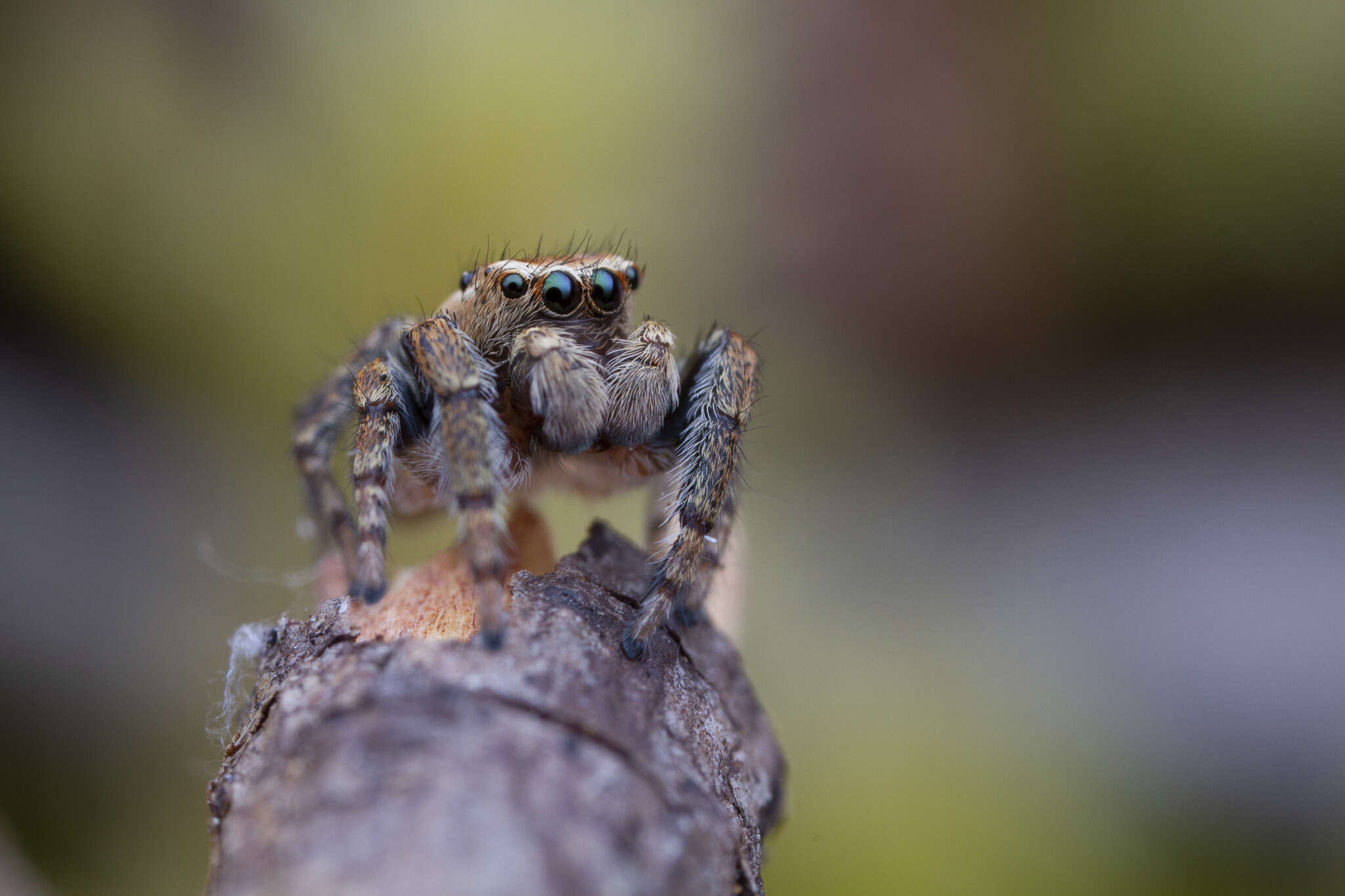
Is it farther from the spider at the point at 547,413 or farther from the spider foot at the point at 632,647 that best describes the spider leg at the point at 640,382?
the spider foot at the point at 632,647

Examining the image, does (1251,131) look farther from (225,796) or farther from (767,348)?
(225,796)

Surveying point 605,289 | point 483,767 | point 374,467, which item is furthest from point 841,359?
point 483,767

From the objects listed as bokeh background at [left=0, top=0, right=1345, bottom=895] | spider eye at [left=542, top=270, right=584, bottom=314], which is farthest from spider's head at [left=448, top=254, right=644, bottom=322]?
bokeh background at [left=0, top=0, right=1345, bottom=895]

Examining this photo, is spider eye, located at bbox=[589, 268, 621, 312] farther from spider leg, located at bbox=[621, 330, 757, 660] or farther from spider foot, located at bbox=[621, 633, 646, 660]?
spider foot, located at bbox=[621, 633, 646, 660]

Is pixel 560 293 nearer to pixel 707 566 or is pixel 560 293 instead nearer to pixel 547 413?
pixel 547 413

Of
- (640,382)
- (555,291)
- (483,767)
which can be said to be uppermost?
(555,291)

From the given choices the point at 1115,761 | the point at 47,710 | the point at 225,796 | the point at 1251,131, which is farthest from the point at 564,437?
the point at 1251,131
